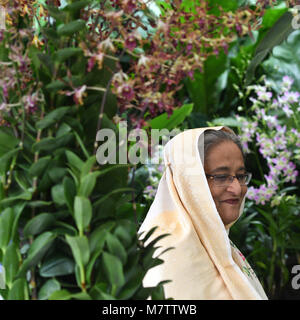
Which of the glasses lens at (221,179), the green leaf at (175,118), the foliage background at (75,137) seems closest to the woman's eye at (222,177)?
the glasses lens at (221,179)

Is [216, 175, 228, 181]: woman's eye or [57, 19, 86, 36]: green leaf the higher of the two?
[57, 19, 86, 36]: green leaf

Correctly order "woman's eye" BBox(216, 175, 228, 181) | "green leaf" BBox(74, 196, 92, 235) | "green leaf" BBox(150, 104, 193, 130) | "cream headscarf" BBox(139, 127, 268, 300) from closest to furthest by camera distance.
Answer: "green leaf" BBox(74, 196, 92, 235) < "cream headscarf" BBox(139, 127, 268, 300) < "woman's eye" BBox(216, 175, 228, 181) < "green leaf" BBox(150, 104, 193, 130)

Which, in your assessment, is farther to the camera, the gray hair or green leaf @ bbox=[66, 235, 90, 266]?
the gray hair

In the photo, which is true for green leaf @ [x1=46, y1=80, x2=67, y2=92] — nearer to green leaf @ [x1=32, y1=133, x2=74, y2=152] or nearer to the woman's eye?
green leaf @ [x1=32, y1=133, x2=74, y2=152]

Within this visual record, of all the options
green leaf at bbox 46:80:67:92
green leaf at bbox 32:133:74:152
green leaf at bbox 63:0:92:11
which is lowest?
green leaf at bbox 32:133:74:152

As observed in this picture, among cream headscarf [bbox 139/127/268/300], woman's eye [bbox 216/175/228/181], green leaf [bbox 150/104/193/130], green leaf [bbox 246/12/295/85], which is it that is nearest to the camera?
cream headscarf [bbox 139/127/268/300]

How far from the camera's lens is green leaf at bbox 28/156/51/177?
0.54m

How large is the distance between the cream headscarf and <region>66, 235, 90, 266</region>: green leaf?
664mm

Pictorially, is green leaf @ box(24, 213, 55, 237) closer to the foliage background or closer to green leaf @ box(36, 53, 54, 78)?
the foliage background

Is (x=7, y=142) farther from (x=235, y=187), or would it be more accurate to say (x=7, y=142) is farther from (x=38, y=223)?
(x=235, y=187)

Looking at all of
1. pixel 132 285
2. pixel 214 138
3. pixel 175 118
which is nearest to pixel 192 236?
pixel 214 138

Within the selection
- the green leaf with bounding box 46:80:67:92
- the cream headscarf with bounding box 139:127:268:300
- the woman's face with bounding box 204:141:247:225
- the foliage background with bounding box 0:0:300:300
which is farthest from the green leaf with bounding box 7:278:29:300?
the woman's face with bounding box 204:141:247:225

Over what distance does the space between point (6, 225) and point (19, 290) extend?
7cm

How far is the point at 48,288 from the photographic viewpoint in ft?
1.77
